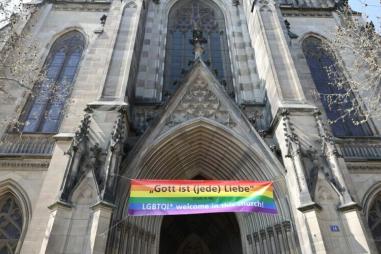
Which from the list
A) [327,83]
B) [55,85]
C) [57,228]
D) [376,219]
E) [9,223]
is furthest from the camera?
[327,83]

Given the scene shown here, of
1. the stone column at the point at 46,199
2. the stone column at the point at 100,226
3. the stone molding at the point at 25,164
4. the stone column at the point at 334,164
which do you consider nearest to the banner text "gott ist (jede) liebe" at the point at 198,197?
the stone column at the point at 100,226

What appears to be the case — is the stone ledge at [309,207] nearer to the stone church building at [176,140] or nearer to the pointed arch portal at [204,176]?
the stone church building at [176,140]

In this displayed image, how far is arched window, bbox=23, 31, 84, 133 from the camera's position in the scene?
11.6 m

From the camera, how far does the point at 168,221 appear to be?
1185cm

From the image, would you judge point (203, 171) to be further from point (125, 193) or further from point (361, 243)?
point (361, 243)

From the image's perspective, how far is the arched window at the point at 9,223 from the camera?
346 inches

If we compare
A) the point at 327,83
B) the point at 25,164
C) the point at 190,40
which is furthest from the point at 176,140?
the point at 327,83

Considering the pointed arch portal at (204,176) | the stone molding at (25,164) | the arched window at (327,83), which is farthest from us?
the arched window at (327,83)

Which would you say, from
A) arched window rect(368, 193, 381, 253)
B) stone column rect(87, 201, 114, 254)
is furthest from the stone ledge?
stone column rect(87, 201, 114, 254)

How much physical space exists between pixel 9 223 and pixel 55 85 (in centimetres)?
563

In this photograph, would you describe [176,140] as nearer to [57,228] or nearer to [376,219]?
[57,228]

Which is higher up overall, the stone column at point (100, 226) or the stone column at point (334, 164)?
the stone column at point (334, 164)

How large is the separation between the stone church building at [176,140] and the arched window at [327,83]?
7 cm

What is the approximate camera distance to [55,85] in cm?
1235
